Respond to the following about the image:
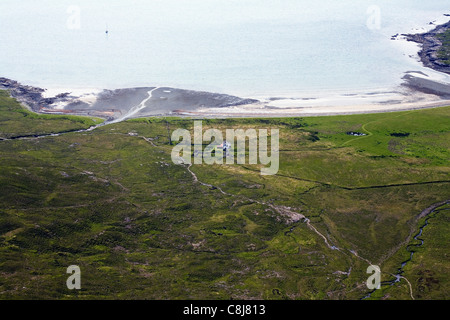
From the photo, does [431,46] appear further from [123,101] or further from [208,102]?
[123,101]

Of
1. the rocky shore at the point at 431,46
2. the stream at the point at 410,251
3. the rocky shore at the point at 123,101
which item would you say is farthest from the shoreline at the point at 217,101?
the stream at the point at 410,251

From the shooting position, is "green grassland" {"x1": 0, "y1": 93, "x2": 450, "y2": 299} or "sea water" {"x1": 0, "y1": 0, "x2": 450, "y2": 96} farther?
"sea water" {"x1": 0, "y1": 0, "x2": 450, "y2": 96}

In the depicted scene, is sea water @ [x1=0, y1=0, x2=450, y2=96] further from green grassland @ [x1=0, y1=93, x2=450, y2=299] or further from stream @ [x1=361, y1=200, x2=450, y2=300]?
stream @ [x1=361, y1=200, x2=450, y2=300]

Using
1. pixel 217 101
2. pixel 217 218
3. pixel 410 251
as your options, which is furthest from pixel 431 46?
pixel 217 218

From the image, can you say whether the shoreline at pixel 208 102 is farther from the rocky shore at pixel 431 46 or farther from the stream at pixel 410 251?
the stream at pixel 410 251

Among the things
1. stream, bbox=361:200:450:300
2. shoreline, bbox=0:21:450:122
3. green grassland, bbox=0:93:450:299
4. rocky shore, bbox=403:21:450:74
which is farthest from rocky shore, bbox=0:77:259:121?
rocky shore, bbox=403:21:450:74

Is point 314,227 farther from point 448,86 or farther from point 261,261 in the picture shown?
point 448,86
